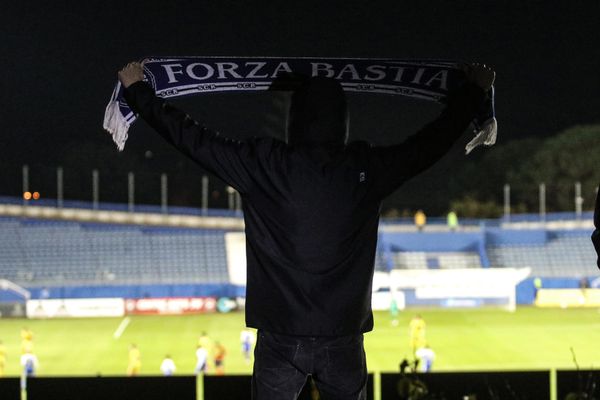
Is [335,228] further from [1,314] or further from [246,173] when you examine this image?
[1,314]

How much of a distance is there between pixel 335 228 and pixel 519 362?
64.5 feet

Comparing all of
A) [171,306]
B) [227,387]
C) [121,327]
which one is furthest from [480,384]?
[171,306]

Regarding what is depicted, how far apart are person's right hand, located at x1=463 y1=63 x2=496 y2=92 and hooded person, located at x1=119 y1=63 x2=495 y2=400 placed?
232 millimetres

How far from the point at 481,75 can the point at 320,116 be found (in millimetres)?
567

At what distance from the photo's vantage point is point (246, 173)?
7.14ft

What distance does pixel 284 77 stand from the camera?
2717mm

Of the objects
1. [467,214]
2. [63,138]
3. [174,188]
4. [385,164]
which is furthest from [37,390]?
[63,138]

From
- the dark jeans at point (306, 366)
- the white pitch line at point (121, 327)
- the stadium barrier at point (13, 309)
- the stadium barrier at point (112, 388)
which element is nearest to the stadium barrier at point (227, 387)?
the stadium barrier at point (112, 388)

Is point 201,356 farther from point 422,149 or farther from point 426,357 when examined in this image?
point 422,149

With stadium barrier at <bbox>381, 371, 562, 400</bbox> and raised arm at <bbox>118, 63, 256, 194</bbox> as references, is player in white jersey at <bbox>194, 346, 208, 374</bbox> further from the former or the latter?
raised arm at <bbox>118, 63, 256, 194</bbox>

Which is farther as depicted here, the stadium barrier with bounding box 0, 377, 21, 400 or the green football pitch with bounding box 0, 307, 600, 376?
the green football pitch with bounding box 0, 307, 600, 376

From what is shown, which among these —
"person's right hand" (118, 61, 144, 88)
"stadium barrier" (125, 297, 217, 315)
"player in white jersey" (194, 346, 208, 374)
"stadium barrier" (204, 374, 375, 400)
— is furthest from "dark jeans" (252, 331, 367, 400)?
"stadium barrier" (125, 297, 217, 315)

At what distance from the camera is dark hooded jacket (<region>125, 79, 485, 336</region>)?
84.8 inches

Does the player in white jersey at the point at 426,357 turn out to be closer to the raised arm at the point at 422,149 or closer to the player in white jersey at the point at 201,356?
the player in white jersey at the point at 201,356
